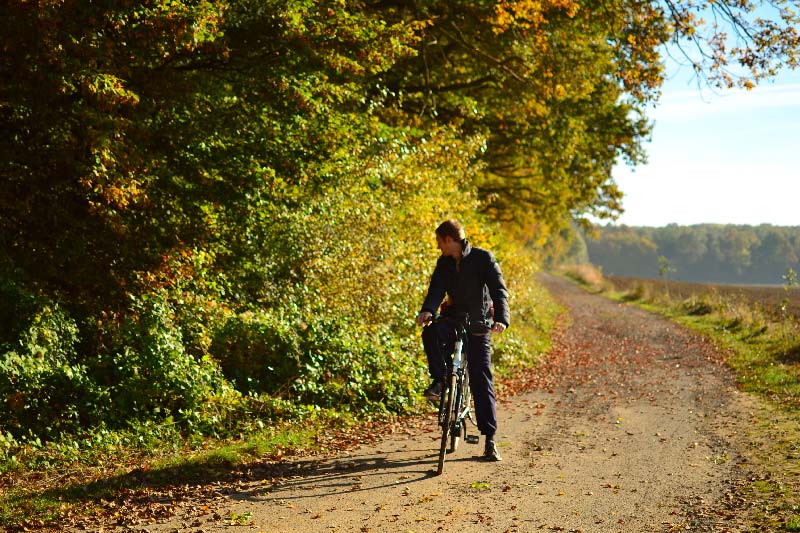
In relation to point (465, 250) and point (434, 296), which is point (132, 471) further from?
point (465, 250)

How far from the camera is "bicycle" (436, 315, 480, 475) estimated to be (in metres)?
7.38

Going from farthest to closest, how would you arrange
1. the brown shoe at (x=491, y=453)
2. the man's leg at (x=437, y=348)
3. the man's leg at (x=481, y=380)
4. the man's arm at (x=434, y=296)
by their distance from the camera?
the brown shoe at (x=491, y=453)
the man's leg at (x=481, y=380)
the man's leg at (x=437, y=348)
the man's arm at (x=434, y=296)

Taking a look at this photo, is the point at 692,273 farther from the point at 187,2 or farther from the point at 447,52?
the point at 187,2

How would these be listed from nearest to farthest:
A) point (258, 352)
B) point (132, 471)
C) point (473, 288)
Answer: point (132, 471)
point (473, 288)
point (258, 352)

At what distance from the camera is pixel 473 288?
7594 mm

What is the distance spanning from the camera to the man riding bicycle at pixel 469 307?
7.54m

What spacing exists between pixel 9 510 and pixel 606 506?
4.73 m

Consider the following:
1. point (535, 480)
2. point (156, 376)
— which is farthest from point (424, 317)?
point (156, 376)

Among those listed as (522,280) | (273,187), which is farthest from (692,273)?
(273,187)

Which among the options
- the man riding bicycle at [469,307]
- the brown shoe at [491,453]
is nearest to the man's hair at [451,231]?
the man riding bicycle at [469,307]

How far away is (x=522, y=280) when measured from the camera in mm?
23141

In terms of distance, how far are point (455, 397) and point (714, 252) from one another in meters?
Result: 163

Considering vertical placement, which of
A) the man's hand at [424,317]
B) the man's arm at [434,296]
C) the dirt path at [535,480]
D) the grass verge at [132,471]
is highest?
the man's arm at [434,296]

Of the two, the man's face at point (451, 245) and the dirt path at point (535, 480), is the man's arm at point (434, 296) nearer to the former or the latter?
the man's face at point (451, 245)
